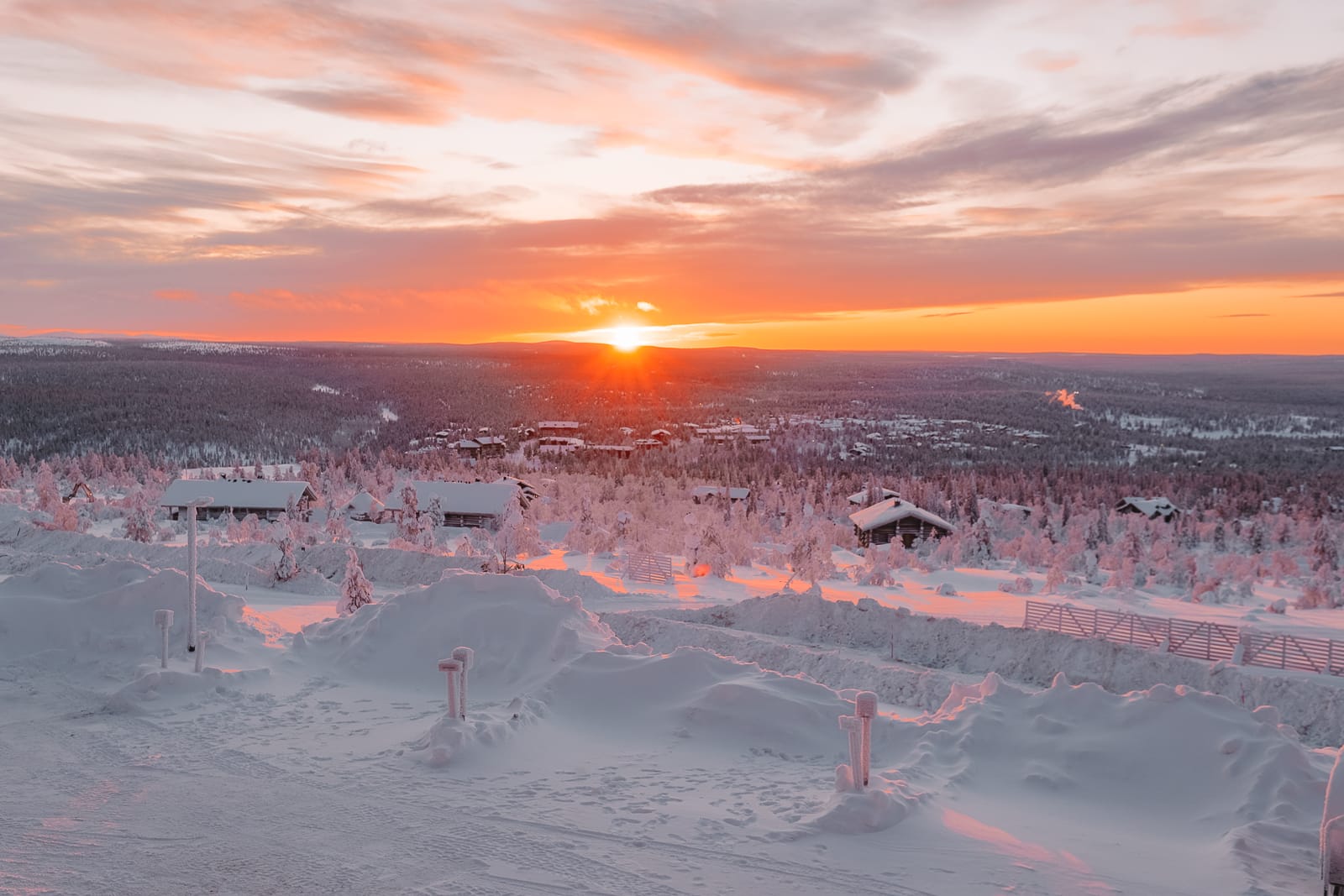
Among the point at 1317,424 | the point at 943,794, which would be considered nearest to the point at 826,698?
the point at 943,794

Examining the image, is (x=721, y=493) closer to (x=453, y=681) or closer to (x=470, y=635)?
(x=470, y=635)

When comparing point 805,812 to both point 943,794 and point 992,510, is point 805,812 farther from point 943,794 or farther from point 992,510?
point 992,510

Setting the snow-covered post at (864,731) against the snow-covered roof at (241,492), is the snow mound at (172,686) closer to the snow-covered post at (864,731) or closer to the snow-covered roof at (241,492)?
the snow-covered post at (864,731)

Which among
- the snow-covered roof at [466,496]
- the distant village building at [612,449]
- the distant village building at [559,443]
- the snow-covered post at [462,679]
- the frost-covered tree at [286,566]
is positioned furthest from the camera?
the distant village building at [559,443]

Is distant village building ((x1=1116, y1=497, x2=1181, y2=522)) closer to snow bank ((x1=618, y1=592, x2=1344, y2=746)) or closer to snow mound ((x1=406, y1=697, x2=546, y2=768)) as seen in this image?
snow bank ((x1=618, y1=592, x2=1344, y2=746))

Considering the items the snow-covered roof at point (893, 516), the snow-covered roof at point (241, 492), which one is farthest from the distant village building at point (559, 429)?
the snow-covered roof at point (893, 516)

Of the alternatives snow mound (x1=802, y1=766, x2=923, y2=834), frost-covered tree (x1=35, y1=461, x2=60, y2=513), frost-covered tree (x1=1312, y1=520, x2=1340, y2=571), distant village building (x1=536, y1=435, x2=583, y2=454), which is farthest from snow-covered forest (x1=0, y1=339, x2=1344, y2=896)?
distant village building (x1=536, y1=435, x2=583, y2=454)
